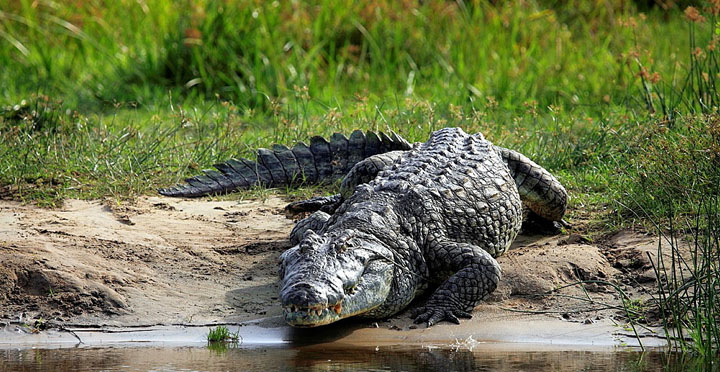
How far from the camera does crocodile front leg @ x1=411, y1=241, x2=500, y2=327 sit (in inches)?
169

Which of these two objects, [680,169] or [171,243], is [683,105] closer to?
[680,169]

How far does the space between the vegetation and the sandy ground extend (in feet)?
1.24

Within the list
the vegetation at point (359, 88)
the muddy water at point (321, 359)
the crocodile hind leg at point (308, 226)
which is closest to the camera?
Answer: the muddy water at point (321, 359)

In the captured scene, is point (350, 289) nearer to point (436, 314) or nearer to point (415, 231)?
point (436, 314)

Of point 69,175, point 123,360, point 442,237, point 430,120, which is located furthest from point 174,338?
point 430,120

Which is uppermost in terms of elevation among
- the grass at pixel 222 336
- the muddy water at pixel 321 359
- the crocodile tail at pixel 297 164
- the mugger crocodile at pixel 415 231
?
the crocodile tail at pixel 297 164

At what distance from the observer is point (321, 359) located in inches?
147

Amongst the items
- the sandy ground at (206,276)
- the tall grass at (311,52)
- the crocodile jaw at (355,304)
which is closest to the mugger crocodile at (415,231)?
the crocodile jaw at (355,304)

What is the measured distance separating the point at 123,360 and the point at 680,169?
10.8 feet

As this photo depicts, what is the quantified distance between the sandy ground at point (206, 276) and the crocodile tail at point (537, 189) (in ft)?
0.60

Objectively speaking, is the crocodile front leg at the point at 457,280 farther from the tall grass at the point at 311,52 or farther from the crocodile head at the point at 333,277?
the tall grass at the point at 311,52

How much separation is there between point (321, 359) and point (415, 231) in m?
1.05

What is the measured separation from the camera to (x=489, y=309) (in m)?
4.43

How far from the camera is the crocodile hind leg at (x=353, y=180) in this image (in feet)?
18.4
